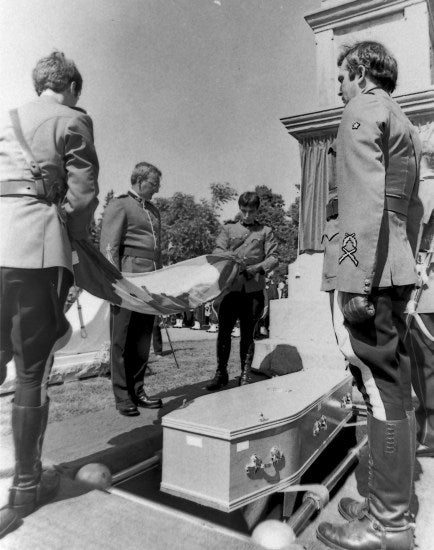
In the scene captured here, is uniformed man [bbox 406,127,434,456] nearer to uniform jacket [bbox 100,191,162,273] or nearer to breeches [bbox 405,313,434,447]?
breeches [bbox 405,313,434,447]

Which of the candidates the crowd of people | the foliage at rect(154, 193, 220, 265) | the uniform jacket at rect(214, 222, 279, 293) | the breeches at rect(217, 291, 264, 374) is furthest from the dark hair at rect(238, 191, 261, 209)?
the foliage at rect(154, 193, 220, 265)

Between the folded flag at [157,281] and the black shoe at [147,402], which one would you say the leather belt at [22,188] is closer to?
the folded flag at [157,281]

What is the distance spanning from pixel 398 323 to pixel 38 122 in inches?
80.9

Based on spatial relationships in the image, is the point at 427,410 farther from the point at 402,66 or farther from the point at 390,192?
the point at 402,66

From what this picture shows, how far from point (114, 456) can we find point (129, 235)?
6.79ft

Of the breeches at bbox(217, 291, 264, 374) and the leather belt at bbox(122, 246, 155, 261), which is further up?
the leather belt at bbox(122, 246, 155, 261)

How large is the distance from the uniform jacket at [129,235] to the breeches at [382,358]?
8.24 feet

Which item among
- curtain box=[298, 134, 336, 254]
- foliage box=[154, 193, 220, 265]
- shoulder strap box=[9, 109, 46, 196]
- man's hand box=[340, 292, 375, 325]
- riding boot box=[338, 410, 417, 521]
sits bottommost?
riding boot box=[338, 410, 417, 521]

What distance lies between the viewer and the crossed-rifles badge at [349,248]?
203cm

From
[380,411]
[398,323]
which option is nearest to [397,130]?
[398,323]

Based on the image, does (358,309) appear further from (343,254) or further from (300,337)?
(300,337)

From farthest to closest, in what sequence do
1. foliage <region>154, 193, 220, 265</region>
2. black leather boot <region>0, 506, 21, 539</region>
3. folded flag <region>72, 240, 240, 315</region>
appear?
foliage <region>154, 193, 220, 265</region> < folded flag <region>72, 240, 240, 315</region> < black leather boot <region>0, 506, 21, 539</region>

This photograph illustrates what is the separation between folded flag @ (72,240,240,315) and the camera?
9.03 feet

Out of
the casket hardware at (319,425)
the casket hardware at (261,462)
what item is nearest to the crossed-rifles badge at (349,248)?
the casket hardware at (261,462)
